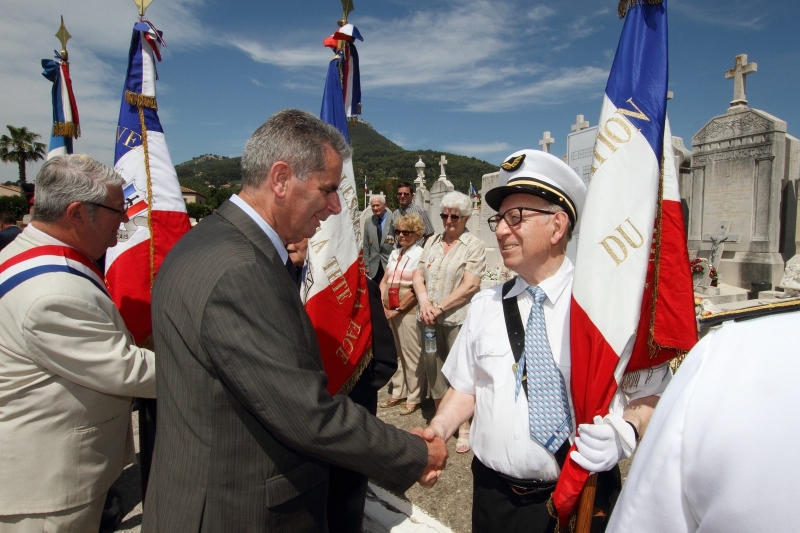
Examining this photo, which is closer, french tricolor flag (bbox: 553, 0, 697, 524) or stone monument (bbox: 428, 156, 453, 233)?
french tricolor flag (bbox: 553, 0, 697, 524)

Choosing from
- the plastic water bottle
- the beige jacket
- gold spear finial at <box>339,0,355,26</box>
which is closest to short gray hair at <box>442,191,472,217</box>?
the plastic water bottle

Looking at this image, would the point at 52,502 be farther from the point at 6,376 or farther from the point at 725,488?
the point at 725,488

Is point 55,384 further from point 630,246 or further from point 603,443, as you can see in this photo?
point 630,246

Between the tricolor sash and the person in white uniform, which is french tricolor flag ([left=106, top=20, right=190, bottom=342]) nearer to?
the tricolor sash

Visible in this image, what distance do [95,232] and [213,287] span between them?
152cm

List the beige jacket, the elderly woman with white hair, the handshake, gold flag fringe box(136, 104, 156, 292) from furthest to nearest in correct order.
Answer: the elderly woman with white hair < gold flag fringe box(136, 104, 156, 292) < the beige jacket < the handshake

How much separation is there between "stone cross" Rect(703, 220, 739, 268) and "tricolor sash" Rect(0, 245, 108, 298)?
1260cm

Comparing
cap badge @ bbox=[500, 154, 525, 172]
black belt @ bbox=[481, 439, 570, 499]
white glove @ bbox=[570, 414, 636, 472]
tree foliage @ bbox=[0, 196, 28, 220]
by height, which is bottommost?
black belt @ bbox=[481, 439, 570, 499]

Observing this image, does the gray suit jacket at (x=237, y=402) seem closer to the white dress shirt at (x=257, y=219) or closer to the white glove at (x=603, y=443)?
the white dress shirt at (x=257, y=219)

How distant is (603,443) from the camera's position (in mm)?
1545

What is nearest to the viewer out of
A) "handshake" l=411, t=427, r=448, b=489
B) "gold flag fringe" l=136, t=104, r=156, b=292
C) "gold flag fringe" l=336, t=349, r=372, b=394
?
"handshake" l=411, t=427, r=448, b=489

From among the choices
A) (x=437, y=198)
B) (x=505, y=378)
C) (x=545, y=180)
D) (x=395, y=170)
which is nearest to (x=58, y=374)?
(x=505, y=378)

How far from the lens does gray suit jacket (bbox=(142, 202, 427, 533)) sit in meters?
1.31

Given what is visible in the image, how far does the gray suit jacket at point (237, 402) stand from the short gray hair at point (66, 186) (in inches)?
47.1
